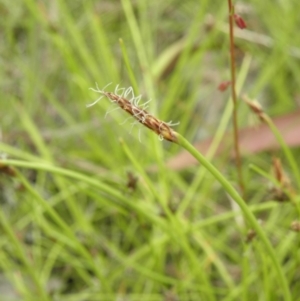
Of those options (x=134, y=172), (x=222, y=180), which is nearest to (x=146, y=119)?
(x=222, y=180)

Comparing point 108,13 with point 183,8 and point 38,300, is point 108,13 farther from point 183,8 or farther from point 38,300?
point 38,300

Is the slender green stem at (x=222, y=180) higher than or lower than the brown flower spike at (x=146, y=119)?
lower

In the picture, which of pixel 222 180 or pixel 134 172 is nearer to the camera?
pixel 222 180

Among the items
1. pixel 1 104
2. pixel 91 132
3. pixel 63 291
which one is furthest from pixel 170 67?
pixel 63 291

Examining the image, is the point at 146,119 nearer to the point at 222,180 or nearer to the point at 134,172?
the point at 222,180

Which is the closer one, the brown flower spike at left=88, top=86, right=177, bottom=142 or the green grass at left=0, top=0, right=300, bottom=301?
the brown flower spike at left=88, top=86, right=177, bottom=142

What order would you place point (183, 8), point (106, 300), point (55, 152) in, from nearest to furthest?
point (106, 300), point (55, 152), point (183, 8)

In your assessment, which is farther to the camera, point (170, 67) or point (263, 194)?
point (170, 67)

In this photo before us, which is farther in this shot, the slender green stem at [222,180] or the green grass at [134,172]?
the green grass at [134,172]
